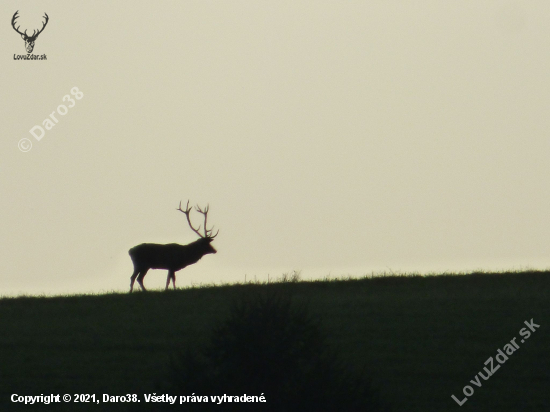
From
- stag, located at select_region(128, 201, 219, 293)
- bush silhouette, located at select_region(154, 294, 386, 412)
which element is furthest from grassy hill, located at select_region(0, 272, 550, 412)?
stag, located at select_region(128, 201, 219, 293)

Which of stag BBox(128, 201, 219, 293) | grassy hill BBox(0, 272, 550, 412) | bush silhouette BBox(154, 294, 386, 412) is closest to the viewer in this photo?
bush silhouette BBox(154, 294, 386, 412)

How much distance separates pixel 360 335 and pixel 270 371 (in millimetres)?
7796

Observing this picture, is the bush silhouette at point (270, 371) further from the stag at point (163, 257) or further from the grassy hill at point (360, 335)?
the stag at point (163, 257)

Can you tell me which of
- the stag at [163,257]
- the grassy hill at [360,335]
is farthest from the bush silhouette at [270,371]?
the stag at [163,257]

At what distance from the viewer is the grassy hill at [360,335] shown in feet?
40.7

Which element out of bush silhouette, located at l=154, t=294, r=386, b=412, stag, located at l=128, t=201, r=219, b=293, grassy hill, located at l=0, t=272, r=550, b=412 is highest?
stag, located at l=128, t=201, r=219, b=293

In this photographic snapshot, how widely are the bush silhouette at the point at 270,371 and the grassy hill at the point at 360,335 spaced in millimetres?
237

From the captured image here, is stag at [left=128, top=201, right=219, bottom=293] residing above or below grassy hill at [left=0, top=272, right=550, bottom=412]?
above

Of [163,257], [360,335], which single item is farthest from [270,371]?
[163,257]

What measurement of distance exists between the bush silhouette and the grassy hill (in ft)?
0.78

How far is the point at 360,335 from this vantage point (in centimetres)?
1568

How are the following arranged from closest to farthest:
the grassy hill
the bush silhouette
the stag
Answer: the bush silhouette < the grassy hill < the stag

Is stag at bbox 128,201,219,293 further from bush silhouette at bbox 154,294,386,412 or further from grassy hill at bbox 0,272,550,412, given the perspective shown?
bush silhouette at bbox 154,294,386,412

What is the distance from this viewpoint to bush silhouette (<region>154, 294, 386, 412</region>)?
8.02m
